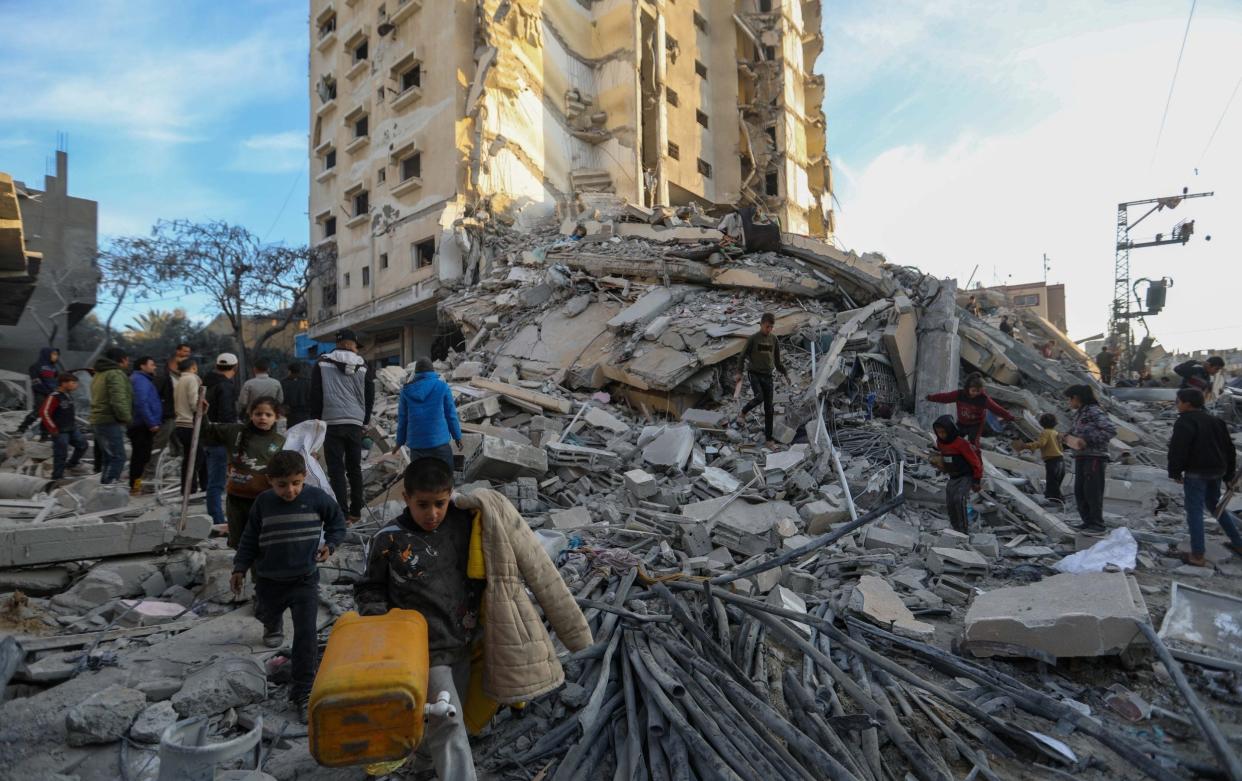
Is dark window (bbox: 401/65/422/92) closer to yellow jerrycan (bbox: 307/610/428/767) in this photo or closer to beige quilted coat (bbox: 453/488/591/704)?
beige quilted coat (bbox: 453/488/591/704)

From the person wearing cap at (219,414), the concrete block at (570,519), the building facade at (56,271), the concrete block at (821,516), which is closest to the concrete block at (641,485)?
the concrete block at (570,519)

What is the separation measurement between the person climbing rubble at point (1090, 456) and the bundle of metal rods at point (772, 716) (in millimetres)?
3596

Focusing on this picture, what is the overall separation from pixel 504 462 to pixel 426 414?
1645 millimetres

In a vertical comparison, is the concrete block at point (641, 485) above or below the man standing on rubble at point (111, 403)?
below

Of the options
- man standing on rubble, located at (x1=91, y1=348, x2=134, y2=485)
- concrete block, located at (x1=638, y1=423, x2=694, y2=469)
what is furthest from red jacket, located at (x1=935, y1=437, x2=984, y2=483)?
man standing on rubble, located at (x1=91, y1=348, x2=134, y2=485)

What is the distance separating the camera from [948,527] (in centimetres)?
617

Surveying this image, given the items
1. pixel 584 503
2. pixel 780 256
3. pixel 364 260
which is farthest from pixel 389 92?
pixel 584 503

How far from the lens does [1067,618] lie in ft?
11.0

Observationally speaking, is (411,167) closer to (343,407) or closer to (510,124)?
(510,124)

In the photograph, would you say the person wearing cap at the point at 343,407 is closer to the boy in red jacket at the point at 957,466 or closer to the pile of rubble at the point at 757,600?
the pile of rubble at the point at 757,600

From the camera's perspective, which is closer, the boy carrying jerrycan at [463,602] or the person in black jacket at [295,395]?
the boy carrying jerrycan at [463,602]

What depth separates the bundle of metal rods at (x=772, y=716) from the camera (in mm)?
2471

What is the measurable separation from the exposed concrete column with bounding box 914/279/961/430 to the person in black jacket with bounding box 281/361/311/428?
7718mm

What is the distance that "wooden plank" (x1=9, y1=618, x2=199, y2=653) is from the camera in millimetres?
3430
